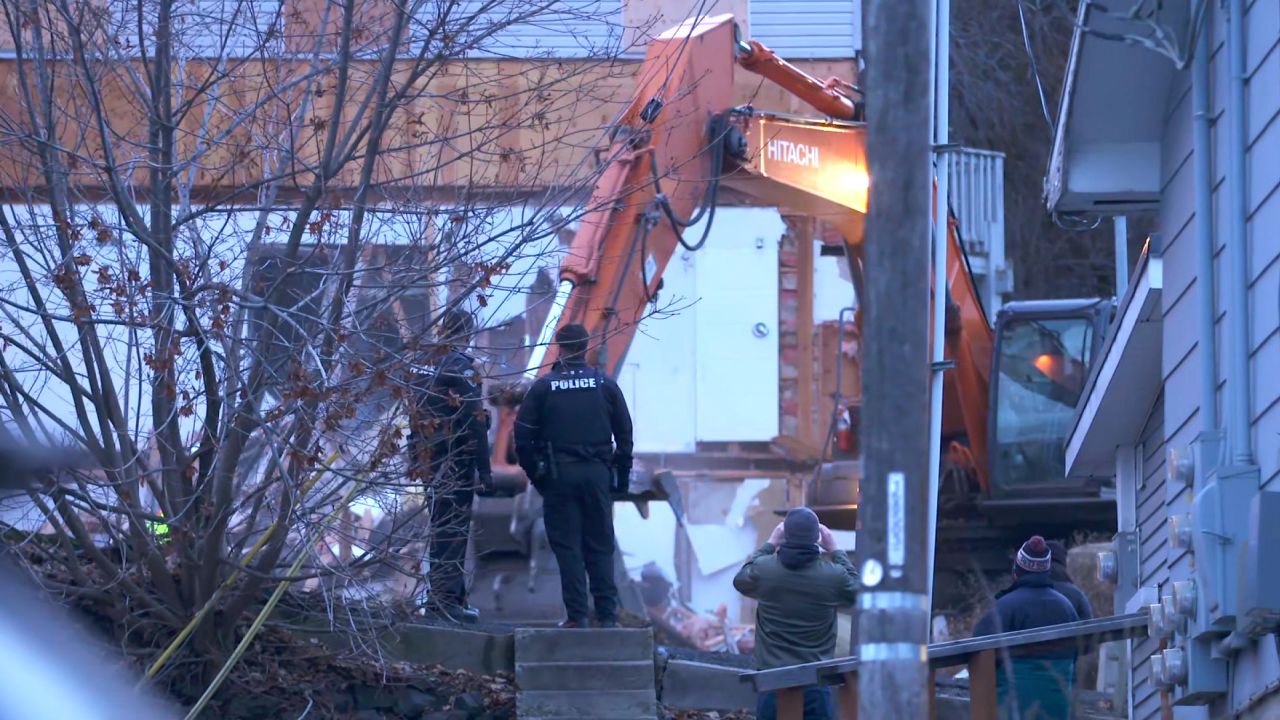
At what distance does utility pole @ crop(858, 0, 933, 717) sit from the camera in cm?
460

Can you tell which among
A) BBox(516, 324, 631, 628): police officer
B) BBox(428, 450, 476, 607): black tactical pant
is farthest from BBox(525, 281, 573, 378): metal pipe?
BBox(428, 450, 476, 607): black tactical pant

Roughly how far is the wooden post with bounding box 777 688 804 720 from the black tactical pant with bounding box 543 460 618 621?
2.75 meters

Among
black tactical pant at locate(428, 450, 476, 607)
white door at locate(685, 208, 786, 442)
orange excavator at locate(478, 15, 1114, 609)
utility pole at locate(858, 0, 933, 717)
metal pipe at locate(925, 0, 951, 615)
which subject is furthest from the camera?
white door at locate(685, 208, 786, 442)

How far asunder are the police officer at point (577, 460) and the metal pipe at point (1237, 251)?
13.3 feet

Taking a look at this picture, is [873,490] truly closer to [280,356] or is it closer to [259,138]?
[280,356]

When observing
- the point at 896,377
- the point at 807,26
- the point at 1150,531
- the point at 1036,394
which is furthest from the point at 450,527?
the point at 807,26

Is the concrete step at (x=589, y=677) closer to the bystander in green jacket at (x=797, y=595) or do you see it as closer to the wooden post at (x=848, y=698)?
the bystander in green jacket at (x=797, y=595)

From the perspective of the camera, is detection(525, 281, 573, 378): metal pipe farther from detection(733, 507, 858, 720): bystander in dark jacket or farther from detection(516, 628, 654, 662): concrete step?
detection(733, 507, 858, 720): bystander in dark jacket

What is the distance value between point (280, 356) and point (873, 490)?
15.9 ft

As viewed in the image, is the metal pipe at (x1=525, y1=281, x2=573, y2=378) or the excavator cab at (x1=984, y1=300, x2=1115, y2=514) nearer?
the metal pipe at (x1=525, y1=281, x2=573, y2=378)

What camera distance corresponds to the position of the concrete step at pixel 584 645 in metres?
9.79

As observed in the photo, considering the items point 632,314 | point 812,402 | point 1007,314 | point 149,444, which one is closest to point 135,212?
point 149,444

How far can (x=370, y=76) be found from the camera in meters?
9.34

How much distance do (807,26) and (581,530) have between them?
1192 cm
